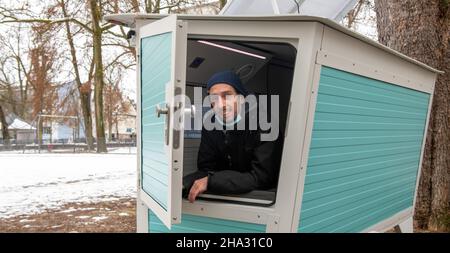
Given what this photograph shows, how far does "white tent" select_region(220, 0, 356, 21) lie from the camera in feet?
17.7

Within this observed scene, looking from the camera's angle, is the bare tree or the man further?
the bare tree

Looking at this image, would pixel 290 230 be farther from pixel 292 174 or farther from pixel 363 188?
pixel 363 188

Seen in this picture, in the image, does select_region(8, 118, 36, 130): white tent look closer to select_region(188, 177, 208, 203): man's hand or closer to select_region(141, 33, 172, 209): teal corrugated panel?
select_region(141, 33, 172, 209): teal corrugated panel

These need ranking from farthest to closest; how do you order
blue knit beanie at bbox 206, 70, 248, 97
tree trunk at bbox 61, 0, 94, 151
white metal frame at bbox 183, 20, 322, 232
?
tree trunk at bbox 61, 0, 94, 151
blue knit beanie at bbox 206, 70, 248, 97
white metal frame at bbox 183, 20, 322, 232

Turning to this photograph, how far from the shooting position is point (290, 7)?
18.5 ft

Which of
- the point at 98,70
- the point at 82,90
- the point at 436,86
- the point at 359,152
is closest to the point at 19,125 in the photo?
the point at 82,90

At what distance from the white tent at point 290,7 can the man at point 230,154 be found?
88.2 inches

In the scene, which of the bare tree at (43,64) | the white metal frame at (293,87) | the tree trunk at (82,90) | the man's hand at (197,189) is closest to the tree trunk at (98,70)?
the tree trunk at (82,90)

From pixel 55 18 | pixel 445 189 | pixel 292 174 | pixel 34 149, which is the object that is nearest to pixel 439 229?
pixel 445 189

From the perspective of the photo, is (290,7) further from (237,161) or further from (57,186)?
(57,186)

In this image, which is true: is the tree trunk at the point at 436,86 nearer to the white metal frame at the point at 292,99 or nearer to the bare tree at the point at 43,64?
the white metal frame at the point at 292,99

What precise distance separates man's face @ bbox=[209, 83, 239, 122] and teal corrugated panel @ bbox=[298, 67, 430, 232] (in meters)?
0.67

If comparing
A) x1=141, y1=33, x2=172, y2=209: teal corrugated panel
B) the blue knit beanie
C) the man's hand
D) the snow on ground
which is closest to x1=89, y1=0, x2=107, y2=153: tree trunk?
the snow on ground

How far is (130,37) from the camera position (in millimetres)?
3297
